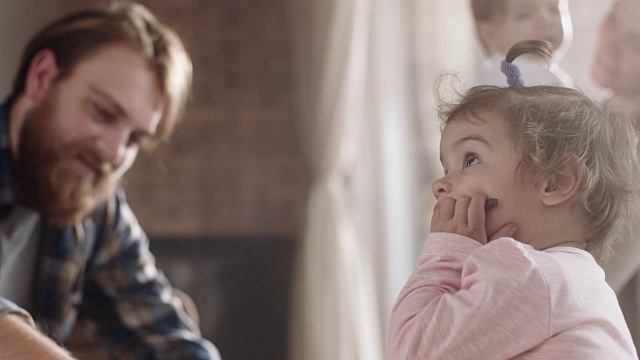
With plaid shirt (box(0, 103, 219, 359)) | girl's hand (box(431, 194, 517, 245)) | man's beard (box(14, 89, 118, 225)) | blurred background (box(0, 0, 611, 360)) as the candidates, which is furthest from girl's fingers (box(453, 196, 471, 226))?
blurred background (box(0, 0, 611, 360))

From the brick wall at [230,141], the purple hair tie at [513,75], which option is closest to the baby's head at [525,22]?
the purple hair tie at [513,75]

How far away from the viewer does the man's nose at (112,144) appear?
82.1 inches

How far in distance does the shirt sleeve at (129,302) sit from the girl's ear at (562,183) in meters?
1.16

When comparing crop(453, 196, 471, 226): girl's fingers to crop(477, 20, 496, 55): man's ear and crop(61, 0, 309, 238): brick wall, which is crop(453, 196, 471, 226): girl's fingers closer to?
crop(477, 20, 496, 55): man's ear

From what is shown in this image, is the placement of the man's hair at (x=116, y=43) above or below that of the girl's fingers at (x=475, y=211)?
above

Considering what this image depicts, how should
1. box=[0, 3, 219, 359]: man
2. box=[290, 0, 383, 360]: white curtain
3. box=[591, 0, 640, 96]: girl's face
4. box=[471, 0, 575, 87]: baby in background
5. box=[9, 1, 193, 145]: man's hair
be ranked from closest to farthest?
1. box=[471, 0, 575, 87]: baby in background
2. box=[591, 0, 640, 96]: girl's face
3. box=[0, 3, 219, 359]: man
4. box=[9, 1, 193, 145]: man's hair
5. box=[290, 0, 383, 360]: white curtain

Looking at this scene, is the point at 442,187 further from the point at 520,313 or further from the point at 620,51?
the point at 620,51

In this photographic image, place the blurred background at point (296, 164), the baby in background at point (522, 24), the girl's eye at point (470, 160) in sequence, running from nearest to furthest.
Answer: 1. the girl's eye at point (470, 160)
2. the baby in background at point (522, 24)
3. the blurred background at point (296, 164)

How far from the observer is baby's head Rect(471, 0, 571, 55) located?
134 cm

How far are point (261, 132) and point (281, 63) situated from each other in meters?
0.34

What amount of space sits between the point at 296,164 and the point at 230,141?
327 millimetres

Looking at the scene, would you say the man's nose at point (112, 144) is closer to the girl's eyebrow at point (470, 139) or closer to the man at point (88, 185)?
the man at point (88, 185)

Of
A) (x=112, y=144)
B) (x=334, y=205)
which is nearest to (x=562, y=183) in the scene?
(x=112, y=144)

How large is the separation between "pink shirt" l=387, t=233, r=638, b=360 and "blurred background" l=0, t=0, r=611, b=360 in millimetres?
1702
